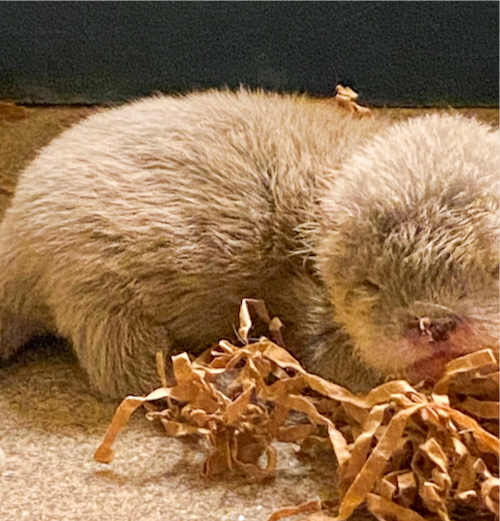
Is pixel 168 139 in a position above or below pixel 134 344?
above

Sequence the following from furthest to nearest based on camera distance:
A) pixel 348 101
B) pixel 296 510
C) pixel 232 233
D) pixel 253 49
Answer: pixel 253 49
pixel 348 101
pixel 232 233
pixel 296 510

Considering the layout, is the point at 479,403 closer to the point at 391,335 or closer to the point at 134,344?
the point at 391,335

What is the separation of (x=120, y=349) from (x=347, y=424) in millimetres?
227

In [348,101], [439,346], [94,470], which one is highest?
[348,101]

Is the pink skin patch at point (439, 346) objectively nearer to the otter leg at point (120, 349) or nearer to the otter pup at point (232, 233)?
the otter pup at point (232, 233)

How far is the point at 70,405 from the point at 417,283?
1.21ft

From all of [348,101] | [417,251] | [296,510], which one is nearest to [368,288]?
[417,251]

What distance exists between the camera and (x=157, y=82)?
1.43 meters

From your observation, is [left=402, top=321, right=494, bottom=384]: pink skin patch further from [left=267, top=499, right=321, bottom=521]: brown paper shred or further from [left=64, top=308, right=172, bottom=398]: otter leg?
[left=64, top=308, right=172, bottom=398]: otter leg

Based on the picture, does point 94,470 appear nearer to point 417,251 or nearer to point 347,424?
point 347,424

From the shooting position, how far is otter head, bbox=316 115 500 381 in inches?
32.3

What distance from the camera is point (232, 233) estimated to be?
0.93 m

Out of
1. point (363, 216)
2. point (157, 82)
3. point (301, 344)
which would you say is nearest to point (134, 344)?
point (301, 344)

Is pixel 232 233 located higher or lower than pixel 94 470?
higher
